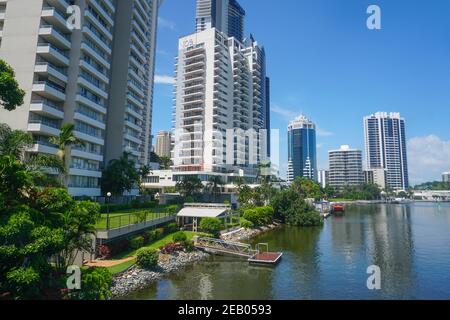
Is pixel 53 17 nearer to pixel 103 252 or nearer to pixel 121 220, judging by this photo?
pixel 121 220

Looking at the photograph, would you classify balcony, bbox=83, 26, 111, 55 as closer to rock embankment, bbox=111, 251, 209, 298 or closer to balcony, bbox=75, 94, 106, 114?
balcony, bbox=75, 94, 106, 114

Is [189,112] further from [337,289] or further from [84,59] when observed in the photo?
[337,289]

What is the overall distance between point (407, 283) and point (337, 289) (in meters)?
8.55

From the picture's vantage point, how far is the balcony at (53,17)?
2050 inches

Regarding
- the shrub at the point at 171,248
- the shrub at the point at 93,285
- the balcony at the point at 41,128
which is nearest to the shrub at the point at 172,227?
the shrub at the point at 171,248

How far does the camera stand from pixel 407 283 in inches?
1345

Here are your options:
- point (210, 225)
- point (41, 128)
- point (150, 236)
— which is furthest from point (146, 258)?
point (41, 128)

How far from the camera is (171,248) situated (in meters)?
42.9

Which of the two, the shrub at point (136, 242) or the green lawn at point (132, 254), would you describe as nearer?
the green lawn at point (132, 254)

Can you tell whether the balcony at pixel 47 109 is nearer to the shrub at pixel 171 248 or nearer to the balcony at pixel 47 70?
the balcony at pixel 47 70

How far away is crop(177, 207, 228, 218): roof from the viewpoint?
Answer: 55688 mm

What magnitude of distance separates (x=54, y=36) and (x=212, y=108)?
7311 centimetres

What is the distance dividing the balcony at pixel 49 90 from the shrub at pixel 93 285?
1468 inches
